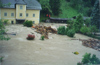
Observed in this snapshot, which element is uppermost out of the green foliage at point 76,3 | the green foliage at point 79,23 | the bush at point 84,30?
the green foliage at point 76,3

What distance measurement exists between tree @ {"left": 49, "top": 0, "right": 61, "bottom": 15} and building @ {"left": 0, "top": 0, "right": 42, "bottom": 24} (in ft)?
34.1

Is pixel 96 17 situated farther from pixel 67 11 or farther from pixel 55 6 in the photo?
pixel 67 11

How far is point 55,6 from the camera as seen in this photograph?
60.2m

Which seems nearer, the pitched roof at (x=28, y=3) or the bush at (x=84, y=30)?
the bush at (x=84, y=30)

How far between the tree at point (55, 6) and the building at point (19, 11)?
10.4 m

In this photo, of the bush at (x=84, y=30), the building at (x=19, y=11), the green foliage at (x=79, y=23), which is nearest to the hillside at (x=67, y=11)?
the building at (x=19, y=11)

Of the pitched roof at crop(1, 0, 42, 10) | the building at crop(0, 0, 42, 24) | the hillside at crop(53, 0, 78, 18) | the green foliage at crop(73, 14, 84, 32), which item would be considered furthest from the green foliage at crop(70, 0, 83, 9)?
the green foliage at crop(73, 14, 84, 32)

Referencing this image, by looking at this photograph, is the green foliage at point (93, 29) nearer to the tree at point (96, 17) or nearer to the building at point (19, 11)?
the tree at point (96, 17)

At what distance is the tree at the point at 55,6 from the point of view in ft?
196

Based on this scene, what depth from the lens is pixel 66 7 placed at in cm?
6769

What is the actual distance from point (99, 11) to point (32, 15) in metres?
21.5

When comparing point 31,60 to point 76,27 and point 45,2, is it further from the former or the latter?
point 45,2

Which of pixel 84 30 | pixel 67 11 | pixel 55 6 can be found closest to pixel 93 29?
pixel 84 30

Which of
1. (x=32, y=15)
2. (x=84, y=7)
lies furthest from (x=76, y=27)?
(x=84, y=7)
